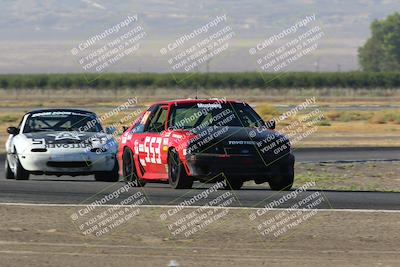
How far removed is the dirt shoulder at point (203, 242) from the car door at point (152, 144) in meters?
3.12

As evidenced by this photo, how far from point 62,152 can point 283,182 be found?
14.2ft

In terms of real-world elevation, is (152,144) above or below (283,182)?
above

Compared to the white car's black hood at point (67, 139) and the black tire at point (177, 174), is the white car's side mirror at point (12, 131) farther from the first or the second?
the black tire at point (177, 174)

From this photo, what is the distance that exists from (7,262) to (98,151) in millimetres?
10087

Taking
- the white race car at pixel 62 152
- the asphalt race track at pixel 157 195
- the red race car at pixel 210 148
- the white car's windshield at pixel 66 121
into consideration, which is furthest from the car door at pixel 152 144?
the white car's windshield at pixel 66 121

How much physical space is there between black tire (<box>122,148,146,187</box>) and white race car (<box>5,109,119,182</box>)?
2.67 ft

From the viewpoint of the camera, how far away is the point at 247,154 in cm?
1831

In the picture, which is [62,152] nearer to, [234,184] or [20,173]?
[20,173]

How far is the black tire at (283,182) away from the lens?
1892cm

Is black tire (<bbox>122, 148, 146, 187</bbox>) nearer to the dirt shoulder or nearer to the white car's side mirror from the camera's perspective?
the white car's side mirror

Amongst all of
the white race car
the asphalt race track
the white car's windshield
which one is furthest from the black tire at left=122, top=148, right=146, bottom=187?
the white car's windshield

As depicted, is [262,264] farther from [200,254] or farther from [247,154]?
[247,154]

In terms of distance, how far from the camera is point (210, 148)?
717 inches

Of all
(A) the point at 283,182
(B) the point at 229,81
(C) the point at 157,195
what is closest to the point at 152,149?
(C) the point at 157,195
